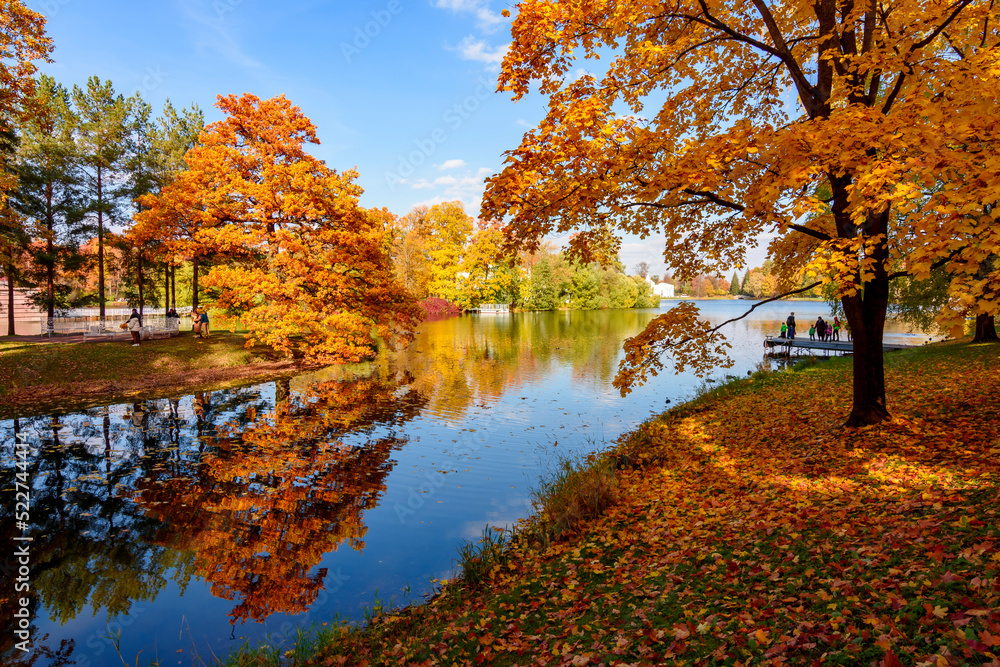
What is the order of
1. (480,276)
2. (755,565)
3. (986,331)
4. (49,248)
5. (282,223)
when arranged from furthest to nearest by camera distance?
(480,276) < (49,248) < (282,223) < (986,331) < (755,565)

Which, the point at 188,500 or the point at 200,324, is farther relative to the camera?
the point at 200,324

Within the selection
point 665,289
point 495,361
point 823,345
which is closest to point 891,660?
point 495,361

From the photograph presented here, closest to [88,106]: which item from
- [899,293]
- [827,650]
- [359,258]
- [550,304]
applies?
[359,258]

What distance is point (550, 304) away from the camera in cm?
7550

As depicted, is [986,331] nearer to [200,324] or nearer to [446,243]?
[200,324]

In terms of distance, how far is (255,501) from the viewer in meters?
9.12

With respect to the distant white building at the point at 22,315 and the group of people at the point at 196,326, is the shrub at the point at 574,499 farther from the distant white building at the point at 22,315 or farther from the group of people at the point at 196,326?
the distant white building at the point at 22,315

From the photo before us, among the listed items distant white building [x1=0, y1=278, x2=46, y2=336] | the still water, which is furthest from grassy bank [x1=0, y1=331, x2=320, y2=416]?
distant white building [x1=0, y1=278, x2=46, y2=336]

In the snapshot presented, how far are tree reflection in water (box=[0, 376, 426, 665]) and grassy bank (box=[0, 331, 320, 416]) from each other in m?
2.65

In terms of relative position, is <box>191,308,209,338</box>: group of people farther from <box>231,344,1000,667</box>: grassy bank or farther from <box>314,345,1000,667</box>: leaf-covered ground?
<box>314,345,1000,667</box>: leaf-covered ground

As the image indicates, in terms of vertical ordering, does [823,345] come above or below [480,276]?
below

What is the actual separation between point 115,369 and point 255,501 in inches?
613

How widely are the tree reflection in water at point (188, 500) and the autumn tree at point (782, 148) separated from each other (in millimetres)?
6016

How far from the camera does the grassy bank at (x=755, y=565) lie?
12.3 feet
